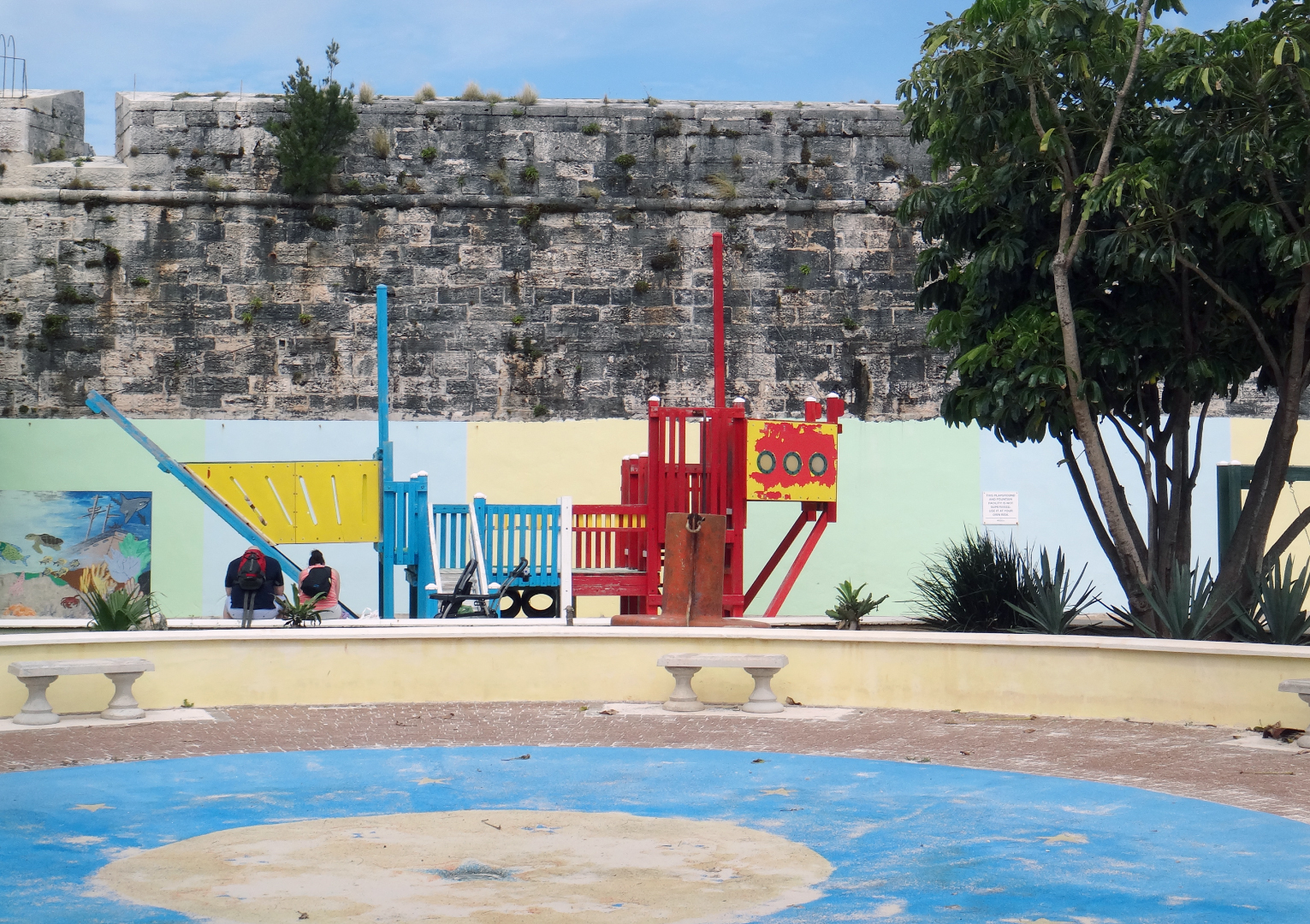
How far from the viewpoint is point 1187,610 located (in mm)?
10812

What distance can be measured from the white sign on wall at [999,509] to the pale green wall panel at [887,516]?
0.11 metres

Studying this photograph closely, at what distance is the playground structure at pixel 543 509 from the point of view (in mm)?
13086

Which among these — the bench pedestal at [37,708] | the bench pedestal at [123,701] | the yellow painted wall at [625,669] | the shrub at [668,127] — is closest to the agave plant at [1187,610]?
the yellow painted wall at [625,669]

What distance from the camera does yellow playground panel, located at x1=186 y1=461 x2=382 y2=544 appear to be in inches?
514

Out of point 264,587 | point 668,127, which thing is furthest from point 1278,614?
point 668,127

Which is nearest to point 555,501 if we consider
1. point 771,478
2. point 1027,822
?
point 771,478

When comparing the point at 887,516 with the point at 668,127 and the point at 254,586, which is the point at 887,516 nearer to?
the point at 668,127

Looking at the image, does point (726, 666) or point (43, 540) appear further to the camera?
point (43, 540)

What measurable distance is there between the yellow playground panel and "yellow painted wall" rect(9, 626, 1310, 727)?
8.28 ft

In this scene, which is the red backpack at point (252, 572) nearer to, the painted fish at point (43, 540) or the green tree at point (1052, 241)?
the painted fish at point (43, 540)

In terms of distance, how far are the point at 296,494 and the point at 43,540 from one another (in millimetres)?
5247

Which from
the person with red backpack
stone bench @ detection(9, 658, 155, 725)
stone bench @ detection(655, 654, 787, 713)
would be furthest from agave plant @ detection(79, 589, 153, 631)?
stone bench @ detection(655, 654, 787, 713)

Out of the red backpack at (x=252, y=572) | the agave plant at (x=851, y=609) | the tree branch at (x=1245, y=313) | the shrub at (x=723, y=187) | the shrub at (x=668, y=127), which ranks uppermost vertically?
the shrub at (x=668, y=127)

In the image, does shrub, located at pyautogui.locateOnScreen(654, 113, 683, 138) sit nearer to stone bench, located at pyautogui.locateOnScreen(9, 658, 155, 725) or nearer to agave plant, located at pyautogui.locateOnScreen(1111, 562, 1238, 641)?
agave plant, located at pyautogui.locateOnScreen(1111, 562, 1238, 641)
